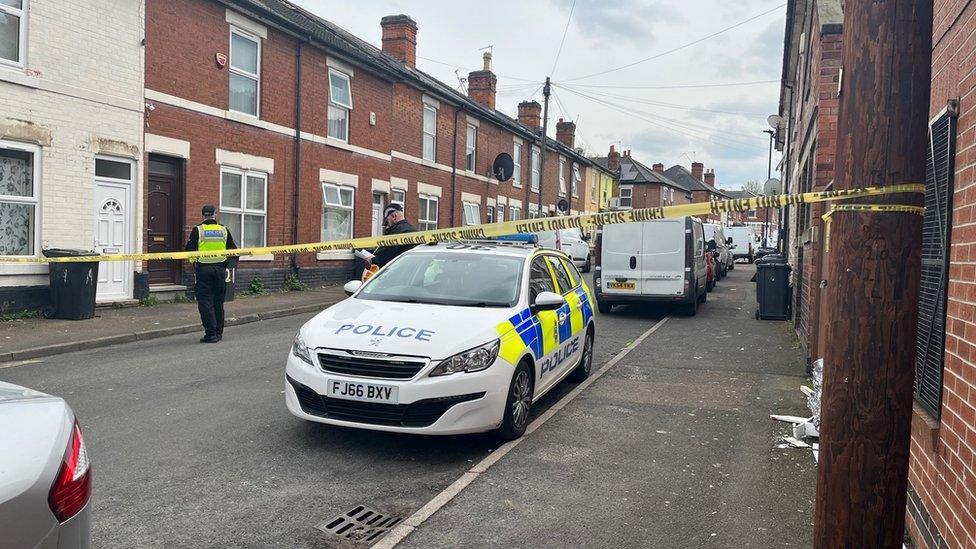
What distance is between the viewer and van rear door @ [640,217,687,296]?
14797 mm

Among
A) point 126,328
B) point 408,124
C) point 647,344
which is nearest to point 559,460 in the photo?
point 647,344

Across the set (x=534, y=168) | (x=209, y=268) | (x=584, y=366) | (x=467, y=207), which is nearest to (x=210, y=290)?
(x=209, y=268)

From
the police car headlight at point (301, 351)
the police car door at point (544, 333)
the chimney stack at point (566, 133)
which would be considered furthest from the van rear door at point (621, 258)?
the chimney stack at point (566, 133)

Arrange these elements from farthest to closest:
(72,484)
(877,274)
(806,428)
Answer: (806,428)
(72,484)
(877,274)

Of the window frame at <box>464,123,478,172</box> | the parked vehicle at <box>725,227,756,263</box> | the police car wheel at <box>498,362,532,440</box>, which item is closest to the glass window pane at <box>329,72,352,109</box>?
the window frame at <box>464,123,478,172</box>

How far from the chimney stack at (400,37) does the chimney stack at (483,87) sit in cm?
716

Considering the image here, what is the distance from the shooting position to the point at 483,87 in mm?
33250

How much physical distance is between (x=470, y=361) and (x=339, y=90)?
15.8 m

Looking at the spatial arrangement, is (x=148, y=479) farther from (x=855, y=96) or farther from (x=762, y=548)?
(x=855, y=96)

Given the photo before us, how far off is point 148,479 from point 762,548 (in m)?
3.79

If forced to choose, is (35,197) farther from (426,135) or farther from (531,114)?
(531,114)

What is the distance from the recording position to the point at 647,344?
11.3 metres

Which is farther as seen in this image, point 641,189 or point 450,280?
point 641,189

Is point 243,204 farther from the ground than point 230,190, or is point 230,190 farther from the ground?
point 230,190
